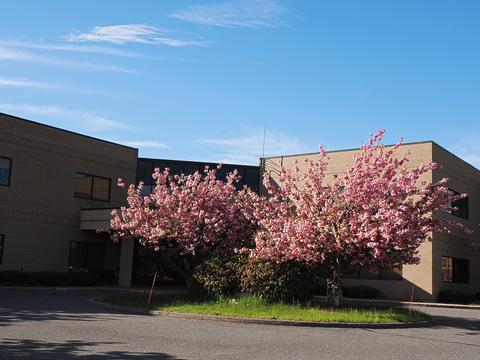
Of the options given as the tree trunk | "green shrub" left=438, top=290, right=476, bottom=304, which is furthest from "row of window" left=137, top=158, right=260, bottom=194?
the tree trunk

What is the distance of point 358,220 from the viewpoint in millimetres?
18266

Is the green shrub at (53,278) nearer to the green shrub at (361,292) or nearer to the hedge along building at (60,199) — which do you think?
the hedge along building at (60,199)

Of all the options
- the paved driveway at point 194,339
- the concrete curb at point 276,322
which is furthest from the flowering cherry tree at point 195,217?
the paved driveway at point 194,339

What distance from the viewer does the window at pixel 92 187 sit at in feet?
108

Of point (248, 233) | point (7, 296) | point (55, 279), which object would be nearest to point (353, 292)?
point (248, 233)

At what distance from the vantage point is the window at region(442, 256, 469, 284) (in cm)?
3260

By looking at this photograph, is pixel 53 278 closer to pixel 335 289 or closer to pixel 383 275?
pixel 335 289

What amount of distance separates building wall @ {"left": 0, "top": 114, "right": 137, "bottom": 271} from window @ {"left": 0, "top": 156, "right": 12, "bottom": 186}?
0.61 ft

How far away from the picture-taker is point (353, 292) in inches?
1221

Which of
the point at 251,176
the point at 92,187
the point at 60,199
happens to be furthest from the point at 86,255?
the point at 251,176

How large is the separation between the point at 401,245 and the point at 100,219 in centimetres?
1758

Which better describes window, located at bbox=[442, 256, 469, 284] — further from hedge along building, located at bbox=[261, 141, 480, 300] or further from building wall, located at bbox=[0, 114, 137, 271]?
building wall, located at bbox=[0, 114, 137, 271]

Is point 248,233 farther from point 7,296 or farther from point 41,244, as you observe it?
point 41,244

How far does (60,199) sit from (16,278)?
5697 mm
